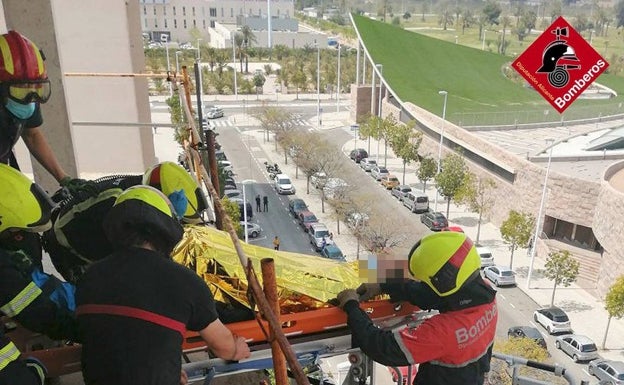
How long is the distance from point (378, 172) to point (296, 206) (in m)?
6.35

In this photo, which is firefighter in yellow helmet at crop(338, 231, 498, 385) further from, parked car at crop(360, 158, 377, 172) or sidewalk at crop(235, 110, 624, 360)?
parked car at crop(360, 158, 377, 172)

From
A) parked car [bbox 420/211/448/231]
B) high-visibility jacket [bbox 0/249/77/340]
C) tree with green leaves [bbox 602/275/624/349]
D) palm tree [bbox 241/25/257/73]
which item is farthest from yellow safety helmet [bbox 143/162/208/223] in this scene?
palm tree [bbox 241/25/257/73]

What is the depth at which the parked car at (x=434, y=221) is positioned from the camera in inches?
810

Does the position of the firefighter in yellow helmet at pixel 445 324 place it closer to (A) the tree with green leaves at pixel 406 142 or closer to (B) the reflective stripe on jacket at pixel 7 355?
(B) the reflective stripe on jacket at pixel 7 355

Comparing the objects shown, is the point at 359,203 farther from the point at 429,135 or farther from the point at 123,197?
the point at 123,197

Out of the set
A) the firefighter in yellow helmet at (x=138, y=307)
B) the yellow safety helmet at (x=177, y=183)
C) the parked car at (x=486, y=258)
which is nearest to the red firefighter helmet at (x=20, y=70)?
the yellow safety helmet at (x=177, y=183)

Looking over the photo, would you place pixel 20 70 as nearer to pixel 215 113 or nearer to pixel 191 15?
pixel 215 113

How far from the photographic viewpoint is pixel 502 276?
17.4m

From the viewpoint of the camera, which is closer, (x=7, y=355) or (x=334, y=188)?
(x=7, y=355)

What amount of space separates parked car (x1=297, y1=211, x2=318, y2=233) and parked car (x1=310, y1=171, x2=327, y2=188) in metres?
2.41

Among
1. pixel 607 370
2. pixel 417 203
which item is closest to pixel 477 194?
pixel 417 203

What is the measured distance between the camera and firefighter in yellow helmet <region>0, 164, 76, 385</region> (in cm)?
218

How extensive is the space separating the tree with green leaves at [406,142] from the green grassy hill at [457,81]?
11.9 ft

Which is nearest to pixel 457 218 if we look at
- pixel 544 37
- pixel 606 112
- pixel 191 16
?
pixel 544 37
